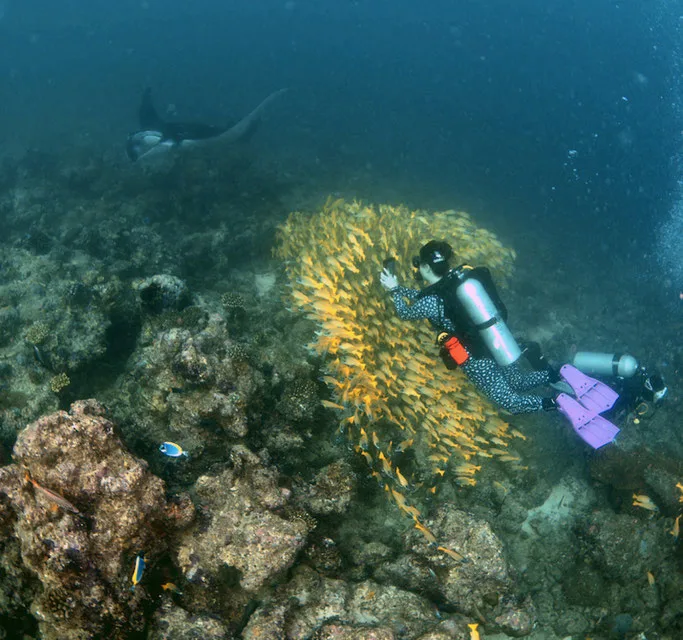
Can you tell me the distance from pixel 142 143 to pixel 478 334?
13.0 m

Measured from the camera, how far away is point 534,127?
5400 centimetres

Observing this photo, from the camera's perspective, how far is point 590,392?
301 inches

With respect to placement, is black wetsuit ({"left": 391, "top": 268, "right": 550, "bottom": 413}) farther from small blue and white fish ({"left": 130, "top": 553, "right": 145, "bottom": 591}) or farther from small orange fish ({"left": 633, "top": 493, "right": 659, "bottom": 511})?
small blue and white fish ({"left": 130, "top": 553, "right": 145, "bottom": 591})

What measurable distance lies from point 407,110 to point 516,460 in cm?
4477

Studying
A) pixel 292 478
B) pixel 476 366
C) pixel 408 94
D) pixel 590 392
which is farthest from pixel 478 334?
pixel 408 94

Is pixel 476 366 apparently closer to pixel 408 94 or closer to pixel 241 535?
pixel 241 535

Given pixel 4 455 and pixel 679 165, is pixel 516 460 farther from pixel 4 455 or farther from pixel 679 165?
pixel 679 165

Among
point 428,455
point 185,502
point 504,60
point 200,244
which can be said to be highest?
point 504,60

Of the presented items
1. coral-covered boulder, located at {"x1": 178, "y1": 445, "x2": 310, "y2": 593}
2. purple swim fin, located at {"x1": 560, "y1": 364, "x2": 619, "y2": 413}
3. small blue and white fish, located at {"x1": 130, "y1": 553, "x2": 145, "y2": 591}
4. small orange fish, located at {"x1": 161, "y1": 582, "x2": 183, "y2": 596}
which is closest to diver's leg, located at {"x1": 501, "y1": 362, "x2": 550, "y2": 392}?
purple swim fin, located at {"x1": 560, "y1": 364, "x2": 619, "y2": 413}

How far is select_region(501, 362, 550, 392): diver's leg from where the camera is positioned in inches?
303

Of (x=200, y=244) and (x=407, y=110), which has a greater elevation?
(x=407, y=110)

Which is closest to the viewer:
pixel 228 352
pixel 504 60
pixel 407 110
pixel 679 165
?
pixel 228 352

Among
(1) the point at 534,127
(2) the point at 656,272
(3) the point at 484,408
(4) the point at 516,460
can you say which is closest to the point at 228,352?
(3) the point at 484,408

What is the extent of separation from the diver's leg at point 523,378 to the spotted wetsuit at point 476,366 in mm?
187
